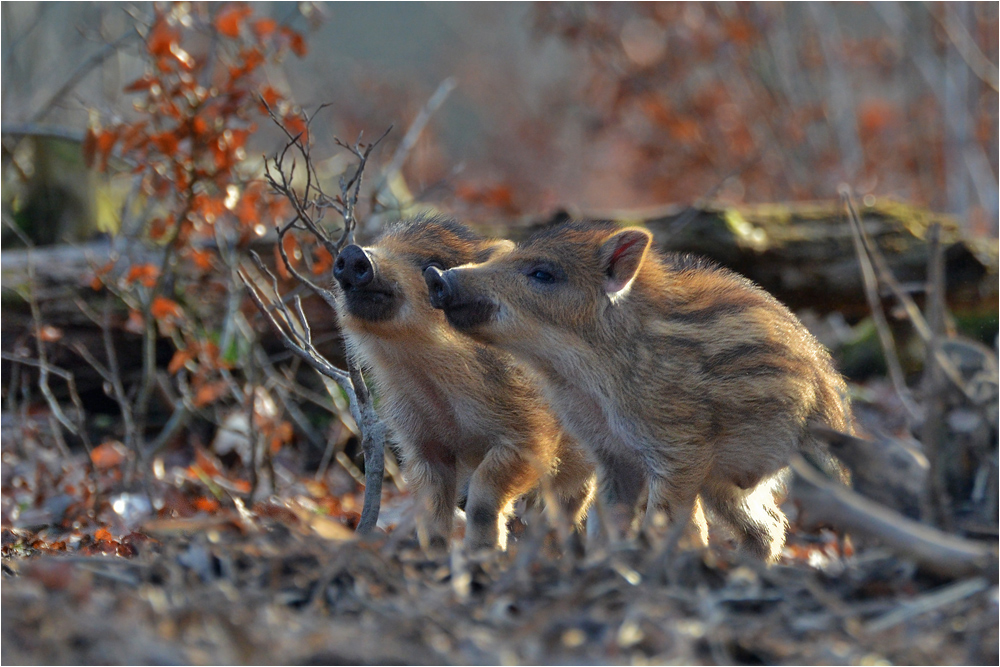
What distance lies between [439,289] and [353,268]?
472 mm

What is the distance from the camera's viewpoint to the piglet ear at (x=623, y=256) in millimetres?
4637

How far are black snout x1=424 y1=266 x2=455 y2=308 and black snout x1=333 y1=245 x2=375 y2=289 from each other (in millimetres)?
377

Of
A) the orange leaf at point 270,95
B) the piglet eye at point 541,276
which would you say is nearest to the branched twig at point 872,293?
the piglet eye at point 541,276

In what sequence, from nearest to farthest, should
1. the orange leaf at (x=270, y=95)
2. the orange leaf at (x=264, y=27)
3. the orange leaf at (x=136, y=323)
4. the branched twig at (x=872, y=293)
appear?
the branched twig at (x=872, y=293), the orange leaf at (x=270, y=95), the orange leaf at (x=264, y=27), the orange leaf at (x=136, y=323)

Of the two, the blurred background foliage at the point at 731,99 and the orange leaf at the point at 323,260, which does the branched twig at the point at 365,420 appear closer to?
the orange leaf at the point at 323,260

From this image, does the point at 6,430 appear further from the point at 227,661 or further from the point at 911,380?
the point at 911,380

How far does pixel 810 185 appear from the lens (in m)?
12.0

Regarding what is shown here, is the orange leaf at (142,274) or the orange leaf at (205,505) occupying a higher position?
the orange leaf at (142,274)

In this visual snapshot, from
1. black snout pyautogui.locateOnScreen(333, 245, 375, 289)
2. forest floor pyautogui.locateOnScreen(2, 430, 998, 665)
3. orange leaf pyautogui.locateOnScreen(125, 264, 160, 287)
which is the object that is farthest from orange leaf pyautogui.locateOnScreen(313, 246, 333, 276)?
forest floor pyautogui.locateOnScreen(2, 430, 998, 665)

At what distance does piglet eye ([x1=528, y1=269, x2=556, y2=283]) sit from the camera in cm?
473

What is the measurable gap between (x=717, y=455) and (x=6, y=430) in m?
4.61

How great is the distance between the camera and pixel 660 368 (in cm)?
454

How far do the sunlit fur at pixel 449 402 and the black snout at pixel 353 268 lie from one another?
61mm

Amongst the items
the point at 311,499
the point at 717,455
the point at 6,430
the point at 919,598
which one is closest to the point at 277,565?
the point at 919,598
